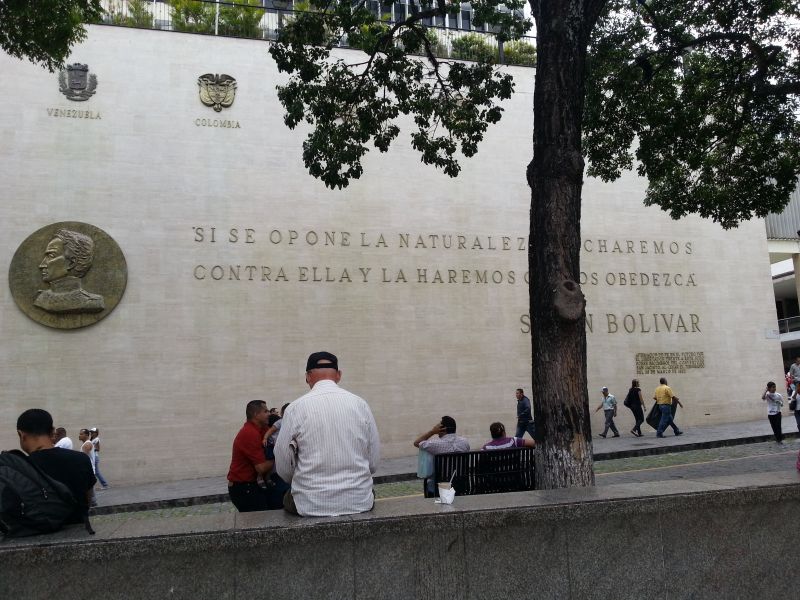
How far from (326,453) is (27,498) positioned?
1.62 m

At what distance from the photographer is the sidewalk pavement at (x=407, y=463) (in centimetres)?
1234

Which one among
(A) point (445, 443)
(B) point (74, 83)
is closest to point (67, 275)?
(B) point (74, 83)

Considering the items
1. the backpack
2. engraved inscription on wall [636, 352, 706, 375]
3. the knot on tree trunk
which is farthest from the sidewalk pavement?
the backpack

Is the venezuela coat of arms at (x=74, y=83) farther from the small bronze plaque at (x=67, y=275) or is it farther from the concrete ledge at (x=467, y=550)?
the concrete ledge at (x=467, y=550)

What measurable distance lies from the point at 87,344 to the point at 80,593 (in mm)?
12801

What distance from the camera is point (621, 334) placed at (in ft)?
60.6

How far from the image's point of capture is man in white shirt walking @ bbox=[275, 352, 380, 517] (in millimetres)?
3834

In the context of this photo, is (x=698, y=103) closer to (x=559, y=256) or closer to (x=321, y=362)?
(x=559, y=256)

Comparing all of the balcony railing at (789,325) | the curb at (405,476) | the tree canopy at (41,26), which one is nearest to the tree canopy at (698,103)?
the curb at (405,476)

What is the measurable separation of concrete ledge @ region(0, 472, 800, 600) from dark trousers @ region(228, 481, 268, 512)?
7.41 feet

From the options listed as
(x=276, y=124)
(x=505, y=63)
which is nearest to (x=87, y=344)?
(x=276, y=124)

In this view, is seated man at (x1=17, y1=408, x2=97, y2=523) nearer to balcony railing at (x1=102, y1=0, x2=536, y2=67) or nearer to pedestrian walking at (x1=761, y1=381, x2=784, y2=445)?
pedestrian walking at (x1=761, y1=381, x2=784, y2=445)

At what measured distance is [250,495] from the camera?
624cm

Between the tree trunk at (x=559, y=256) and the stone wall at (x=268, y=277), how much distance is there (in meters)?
10.2
